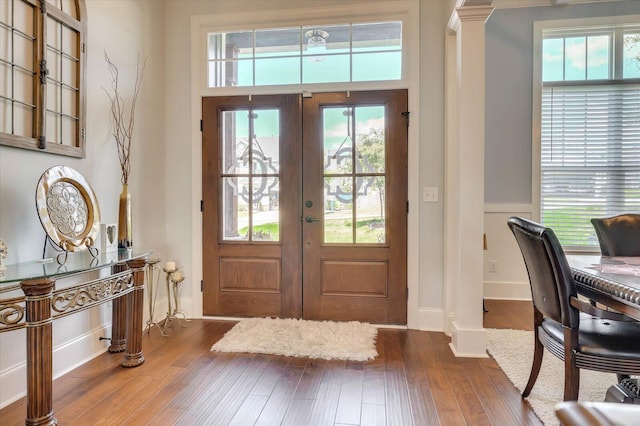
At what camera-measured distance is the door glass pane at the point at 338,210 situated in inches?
117

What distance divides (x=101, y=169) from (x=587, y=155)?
4.70m

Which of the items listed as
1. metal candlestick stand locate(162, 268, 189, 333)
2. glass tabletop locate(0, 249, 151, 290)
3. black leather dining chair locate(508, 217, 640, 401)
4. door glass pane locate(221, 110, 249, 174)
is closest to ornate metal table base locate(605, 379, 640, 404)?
black leather dining chair locate(508, 217, 640, 401)

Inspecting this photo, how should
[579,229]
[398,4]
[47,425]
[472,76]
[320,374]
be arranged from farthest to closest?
[579,229] → [398,4] → [472,76] → [320,374] → [47,425]

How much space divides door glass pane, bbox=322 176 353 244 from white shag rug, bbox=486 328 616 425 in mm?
1403

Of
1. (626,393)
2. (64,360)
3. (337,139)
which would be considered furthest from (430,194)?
(64,360)

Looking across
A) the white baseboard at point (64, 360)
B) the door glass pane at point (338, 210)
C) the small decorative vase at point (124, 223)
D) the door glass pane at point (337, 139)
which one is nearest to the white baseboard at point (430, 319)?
the door glass pane at point (338, 210)

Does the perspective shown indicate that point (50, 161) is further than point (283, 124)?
No

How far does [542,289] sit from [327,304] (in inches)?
69.6

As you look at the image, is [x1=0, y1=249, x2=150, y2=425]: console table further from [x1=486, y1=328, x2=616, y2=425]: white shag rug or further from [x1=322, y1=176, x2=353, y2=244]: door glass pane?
[x1=486, y1=328, x2=616, y2=425]: white shag rug

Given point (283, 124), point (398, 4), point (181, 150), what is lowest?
point (181, 150)

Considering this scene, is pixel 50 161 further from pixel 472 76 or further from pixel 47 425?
pixel 472 76

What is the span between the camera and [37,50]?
1.92m

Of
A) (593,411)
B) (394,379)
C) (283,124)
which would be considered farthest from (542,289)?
(283,124)

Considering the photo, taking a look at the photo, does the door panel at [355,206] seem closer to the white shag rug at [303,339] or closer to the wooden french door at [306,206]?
the wooden french door at [306,206]
